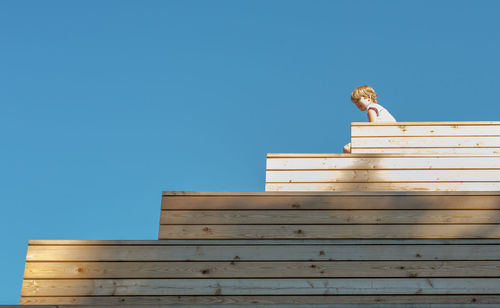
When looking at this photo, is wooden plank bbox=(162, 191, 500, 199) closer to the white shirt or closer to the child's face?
the white shirt

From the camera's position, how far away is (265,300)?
470cm

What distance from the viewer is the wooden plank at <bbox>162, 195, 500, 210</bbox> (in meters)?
5.18

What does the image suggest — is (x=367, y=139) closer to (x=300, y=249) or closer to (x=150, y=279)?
(x=300, y=249)

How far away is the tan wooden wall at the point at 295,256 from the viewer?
4695 millimetres

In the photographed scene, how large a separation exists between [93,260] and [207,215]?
948mm

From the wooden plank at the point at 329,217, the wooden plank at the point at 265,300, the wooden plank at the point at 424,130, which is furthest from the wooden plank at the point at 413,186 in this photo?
the wooden plank at the point at 265,300

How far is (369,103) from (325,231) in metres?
3.57

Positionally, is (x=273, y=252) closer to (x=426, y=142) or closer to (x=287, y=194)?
(x=287, y=194)

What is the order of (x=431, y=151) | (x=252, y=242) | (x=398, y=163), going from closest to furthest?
(x=252, y=242) → (x=398, y=163) → (x=431, y=151)

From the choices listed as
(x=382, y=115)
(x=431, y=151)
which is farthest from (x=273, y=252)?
(x=382, y=115)

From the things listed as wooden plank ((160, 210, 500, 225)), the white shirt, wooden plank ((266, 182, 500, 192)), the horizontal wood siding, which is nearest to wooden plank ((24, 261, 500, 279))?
the horizontal wood siding

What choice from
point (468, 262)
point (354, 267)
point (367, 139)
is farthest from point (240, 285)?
point (367, 139)

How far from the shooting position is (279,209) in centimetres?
523

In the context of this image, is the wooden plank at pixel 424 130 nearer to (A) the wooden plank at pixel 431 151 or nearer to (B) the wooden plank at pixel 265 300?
(A) the wooden plank at pixel 431 151
